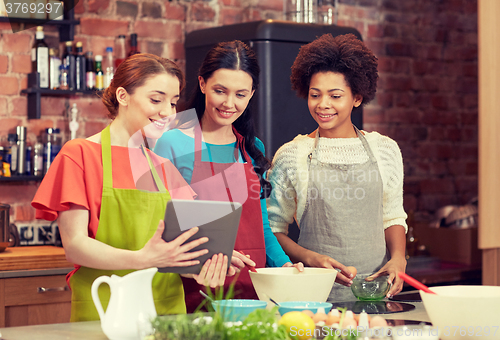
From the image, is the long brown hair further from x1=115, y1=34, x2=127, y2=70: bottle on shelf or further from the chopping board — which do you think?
x1=115, y1=34, x2=127, y2=70: bottle on shelf

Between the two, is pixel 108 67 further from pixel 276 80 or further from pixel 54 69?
pixel 276 80

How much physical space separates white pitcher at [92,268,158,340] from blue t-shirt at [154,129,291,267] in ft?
1.98

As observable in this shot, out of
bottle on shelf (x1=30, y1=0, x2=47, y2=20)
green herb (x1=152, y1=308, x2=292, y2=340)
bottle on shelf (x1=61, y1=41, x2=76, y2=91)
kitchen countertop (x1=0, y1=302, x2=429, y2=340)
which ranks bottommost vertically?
kitchen countertop (x1=0, y1=302, x2=429, y2=340)

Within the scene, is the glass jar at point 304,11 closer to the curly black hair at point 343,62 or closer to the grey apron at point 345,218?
the curly black hair at point 343,62

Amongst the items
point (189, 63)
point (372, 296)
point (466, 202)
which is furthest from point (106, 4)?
point (466, 202)

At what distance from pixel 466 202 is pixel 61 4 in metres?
2.47

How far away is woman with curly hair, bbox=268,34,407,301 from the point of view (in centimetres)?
168

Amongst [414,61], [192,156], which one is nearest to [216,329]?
[192,156]

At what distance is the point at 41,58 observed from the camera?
2.47m

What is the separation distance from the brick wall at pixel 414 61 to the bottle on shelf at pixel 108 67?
11 cm

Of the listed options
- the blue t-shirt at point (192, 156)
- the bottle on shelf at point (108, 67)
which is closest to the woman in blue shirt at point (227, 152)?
the blue t-shirt at point (192, 156)

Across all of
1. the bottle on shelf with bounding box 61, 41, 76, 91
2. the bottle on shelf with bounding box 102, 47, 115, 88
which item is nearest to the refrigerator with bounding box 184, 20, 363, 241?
the bottle on shelf with bounding box 102, 47, 115, 88

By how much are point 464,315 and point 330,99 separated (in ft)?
2.80

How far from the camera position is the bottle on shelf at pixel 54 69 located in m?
2.48
